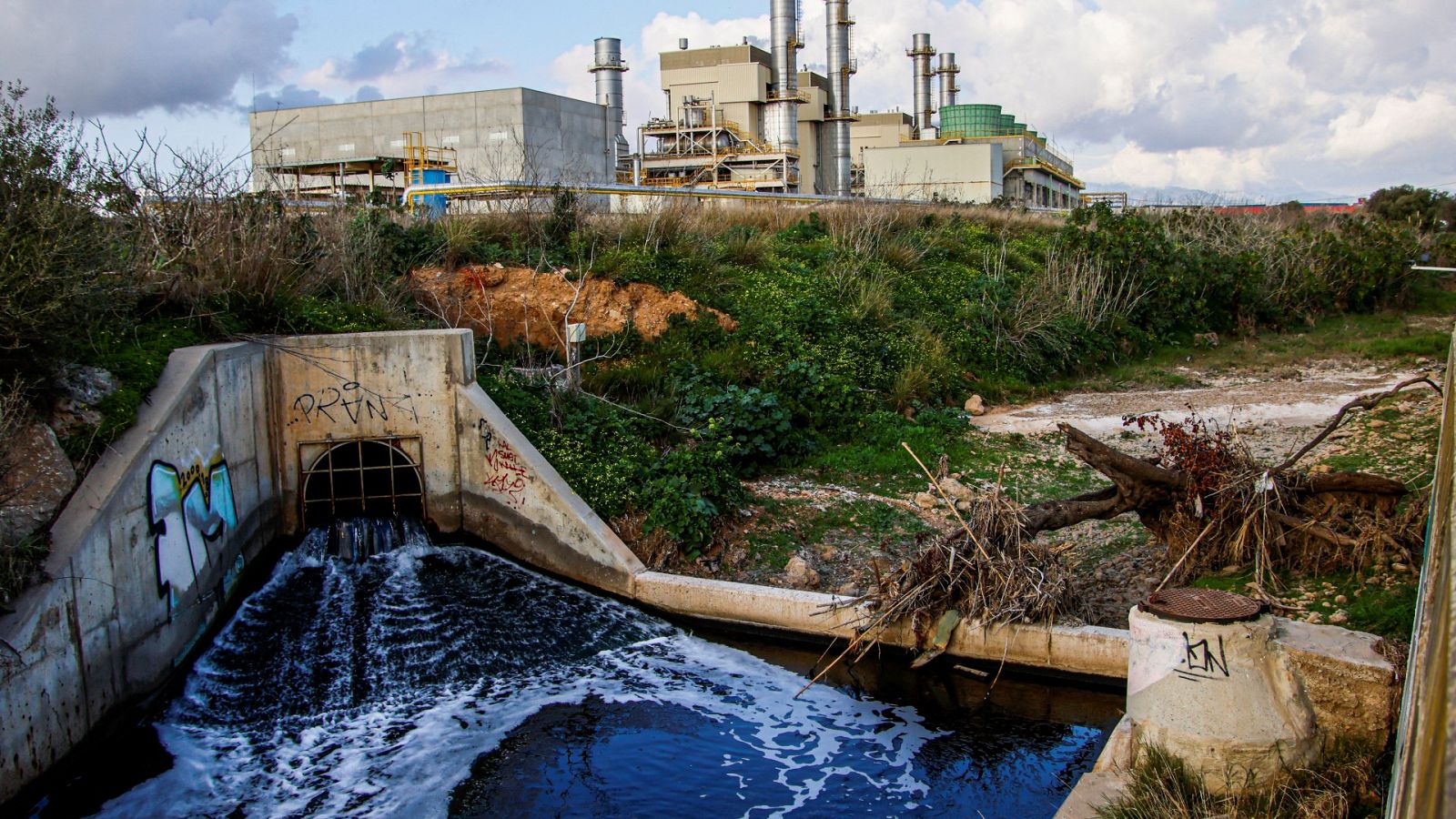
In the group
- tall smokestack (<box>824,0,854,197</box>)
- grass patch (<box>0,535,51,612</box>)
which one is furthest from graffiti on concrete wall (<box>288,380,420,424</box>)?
tall smokestack (<box>824,0,854,197</box>)

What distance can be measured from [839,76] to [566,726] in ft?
137

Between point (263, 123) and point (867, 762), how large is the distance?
126 feet

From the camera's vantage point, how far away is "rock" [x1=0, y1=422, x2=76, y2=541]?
6.86 metres

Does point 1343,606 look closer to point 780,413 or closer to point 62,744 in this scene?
point 780,413

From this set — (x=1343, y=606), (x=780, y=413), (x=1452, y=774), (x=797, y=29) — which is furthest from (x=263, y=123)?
(x=1452, y=774)

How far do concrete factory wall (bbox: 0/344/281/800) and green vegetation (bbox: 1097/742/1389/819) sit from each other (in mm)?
6230

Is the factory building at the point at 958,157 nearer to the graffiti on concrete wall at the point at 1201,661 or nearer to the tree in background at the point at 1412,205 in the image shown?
the tree in background at the point at 1412,205

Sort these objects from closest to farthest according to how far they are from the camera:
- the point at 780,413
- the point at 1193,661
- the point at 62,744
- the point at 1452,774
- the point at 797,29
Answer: the point at 1452,774 < the point at 1193,661 < the point at 62,744 < the point at 780,413 < the point at 797,29

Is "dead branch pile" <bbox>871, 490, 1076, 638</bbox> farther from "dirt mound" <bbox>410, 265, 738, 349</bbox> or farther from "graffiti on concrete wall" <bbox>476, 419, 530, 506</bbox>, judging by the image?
"dirt mound" <bbox>410, 265, 738, 349</bbox>

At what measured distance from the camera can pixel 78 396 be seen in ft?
26.7

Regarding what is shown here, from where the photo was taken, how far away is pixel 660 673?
845cm

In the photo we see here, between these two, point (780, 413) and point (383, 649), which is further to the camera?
point (780, 413)

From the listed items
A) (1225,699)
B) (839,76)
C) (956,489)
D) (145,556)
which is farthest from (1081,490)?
(839,76)

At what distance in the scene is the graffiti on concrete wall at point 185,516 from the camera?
8.20m
